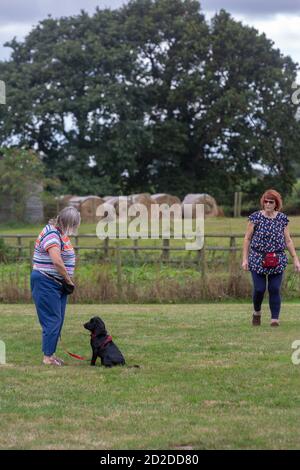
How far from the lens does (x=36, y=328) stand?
1159cm

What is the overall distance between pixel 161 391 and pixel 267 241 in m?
3.81

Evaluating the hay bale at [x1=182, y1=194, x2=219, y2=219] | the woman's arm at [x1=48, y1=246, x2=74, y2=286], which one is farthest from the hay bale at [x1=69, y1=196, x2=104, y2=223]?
the woman's arm at [x1=48, y1=246, x2=74, y2=286]

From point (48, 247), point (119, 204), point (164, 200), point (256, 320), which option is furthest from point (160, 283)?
Result: point (164, 200)

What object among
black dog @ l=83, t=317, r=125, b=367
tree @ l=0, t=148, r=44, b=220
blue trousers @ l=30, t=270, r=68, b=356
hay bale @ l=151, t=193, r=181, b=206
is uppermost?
tree @ l=0, t=148, r=44, b=220

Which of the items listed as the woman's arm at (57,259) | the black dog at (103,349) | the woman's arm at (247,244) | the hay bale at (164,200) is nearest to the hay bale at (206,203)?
the hay bale at (164,200)

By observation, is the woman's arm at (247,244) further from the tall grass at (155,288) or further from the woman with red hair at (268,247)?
the tall grass at (155,288)

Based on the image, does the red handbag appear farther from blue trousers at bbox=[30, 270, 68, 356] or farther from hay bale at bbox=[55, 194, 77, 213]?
hay bale at bbox=[55, 194, 77, 213]

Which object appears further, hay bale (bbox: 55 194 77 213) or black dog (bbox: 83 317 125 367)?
hay bale (bbox: 55 194 77 213)

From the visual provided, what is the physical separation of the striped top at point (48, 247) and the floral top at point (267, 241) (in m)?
2.91

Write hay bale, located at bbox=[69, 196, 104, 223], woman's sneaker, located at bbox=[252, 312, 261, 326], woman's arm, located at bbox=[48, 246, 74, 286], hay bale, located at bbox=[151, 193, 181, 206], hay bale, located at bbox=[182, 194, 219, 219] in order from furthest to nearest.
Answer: hay bale, located at bbox=[151, 193, 181, 206]
hay bale, located at bbox=[182, 194, 219, 219]
hay bale, located at bbox=[69, 196, 104, 223]
woman's sneaker, located at bbox=[252, 312, 261, 326]
woman's arm, located at bbox=[48, 246, 74, 286]

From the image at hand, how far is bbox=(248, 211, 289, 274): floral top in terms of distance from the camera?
10.8 m

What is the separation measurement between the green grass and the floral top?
77 cm

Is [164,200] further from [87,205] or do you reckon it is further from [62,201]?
[62,201]
